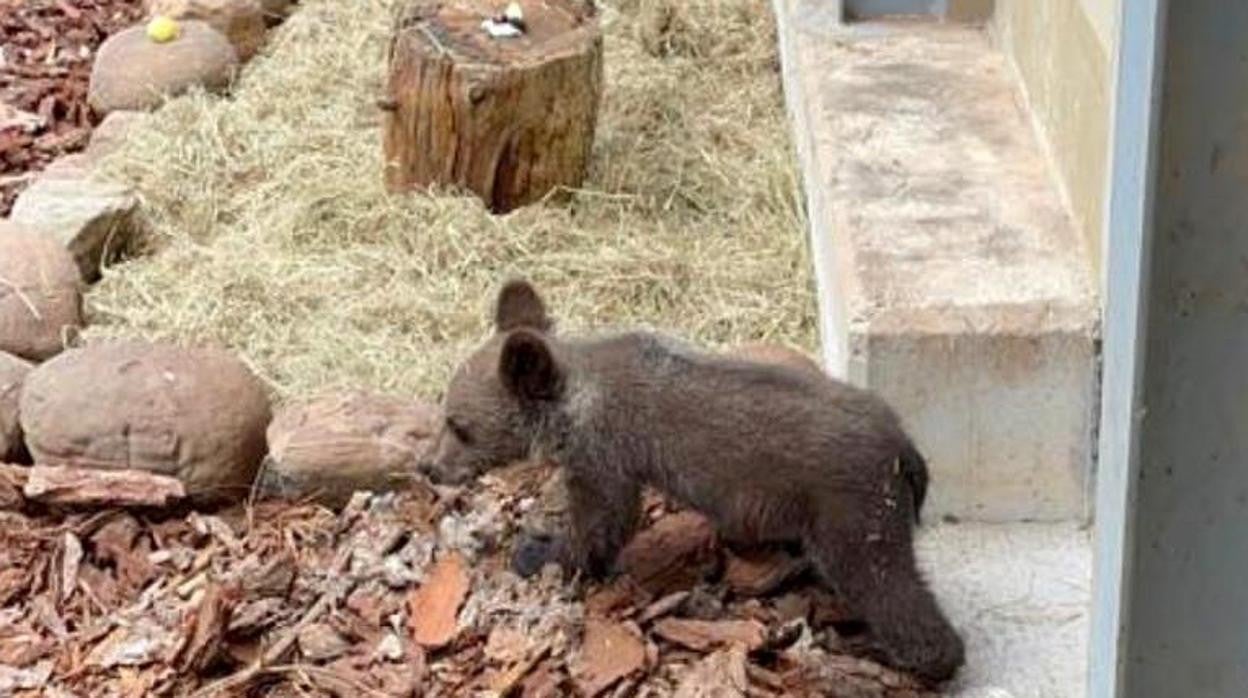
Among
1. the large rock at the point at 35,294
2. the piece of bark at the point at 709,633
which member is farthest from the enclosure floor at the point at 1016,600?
the large rock at the point at 35,294

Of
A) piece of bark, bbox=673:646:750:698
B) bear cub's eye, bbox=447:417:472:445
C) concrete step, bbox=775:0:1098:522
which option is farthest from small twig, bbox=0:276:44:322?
piece of bark, bbox=673:646:750:698

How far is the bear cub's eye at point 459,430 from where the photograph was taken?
14.6 feet

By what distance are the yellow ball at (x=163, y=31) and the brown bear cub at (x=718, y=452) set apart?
141 inches

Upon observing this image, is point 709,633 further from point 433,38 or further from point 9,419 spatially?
point 433,38

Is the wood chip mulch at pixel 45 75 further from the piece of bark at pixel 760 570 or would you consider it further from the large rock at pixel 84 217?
the piece of bark at pixel 760 570

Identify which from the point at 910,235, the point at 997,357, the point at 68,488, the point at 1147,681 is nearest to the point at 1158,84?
the point at 1147,681

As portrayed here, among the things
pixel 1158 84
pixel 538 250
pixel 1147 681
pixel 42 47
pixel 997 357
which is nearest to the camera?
pixel 1158 84

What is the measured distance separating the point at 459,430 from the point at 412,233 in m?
1.84

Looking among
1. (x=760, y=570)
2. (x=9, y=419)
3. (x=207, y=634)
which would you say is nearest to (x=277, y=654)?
(x=207, y=634)

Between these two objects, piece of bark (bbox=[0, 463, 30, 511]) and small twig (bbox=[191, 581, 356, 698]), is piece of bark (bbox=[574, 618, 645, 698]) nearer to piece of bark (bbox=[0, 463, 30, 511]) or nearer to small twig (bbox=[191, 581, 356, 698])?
small twig (bbox=[191, 581, 356, 698])

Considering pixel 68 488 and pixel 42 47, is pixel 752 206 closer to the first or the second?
pixel 68 488

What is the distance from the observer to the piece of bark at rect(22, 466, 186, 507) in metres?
4.79

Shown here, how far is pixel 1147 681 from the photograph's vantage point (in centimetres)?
269

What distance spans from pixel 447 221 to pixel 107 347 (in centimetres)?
133
